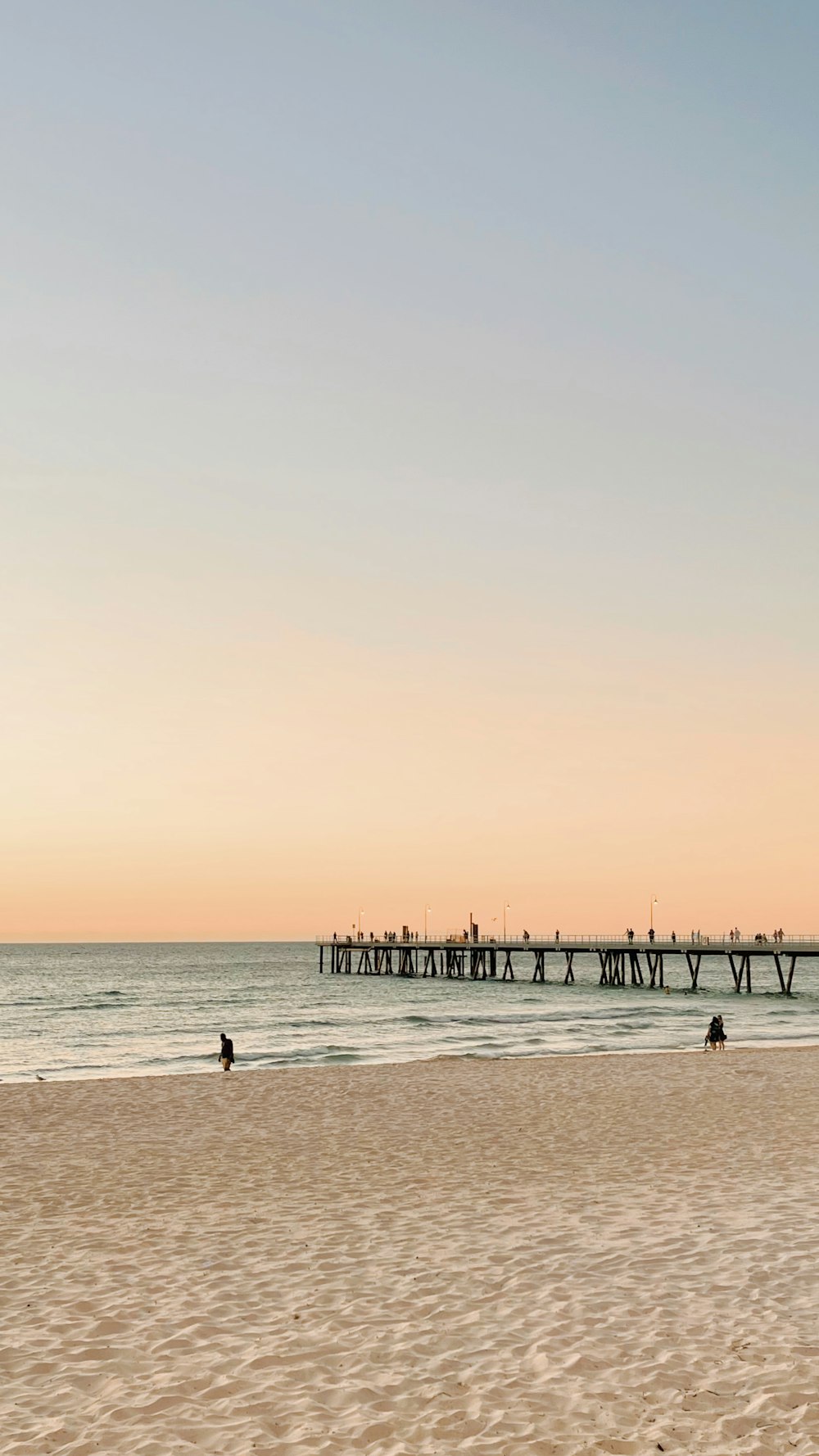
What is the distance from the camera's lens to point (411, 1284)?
362 inches

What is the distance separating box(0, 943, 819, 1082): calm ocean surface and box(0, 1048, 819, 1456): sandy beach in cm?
1666

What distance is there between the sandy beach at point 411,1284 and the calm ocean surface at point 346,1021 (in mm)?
16658

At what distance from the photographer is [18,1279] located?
9.34 metres

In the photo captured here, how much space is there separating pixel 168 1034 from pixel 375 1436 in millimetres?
42482

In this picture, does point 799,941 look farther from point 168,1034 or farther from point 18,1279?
point 18,1279

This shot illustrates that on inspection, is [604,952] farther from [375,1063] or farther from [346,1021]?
[375,1063]

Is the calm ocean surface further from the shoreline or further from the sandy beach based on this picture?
the sandy beach

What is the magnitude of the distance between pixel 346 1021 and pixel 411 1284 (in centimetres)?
4303

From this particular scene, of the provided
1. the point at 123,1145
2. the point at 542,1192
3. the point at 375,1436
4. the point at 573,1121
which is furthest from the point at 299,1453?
the point at 573,1121

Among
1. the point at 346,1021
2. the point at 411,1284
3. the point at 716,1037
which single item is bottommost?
the point at 346,1021

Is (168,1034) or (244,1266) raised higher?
(244,1266)

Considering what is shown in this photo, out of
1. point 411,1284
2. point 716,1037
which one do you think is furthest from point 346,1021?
point 411,1284

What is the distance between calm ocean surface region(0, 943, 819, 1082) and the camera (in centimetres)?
3597

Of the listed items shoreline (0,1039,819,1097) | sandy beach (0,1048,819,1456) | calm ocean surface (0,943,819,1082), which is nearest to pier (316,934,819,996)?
calm ocean surface (0,943,819,1082)
